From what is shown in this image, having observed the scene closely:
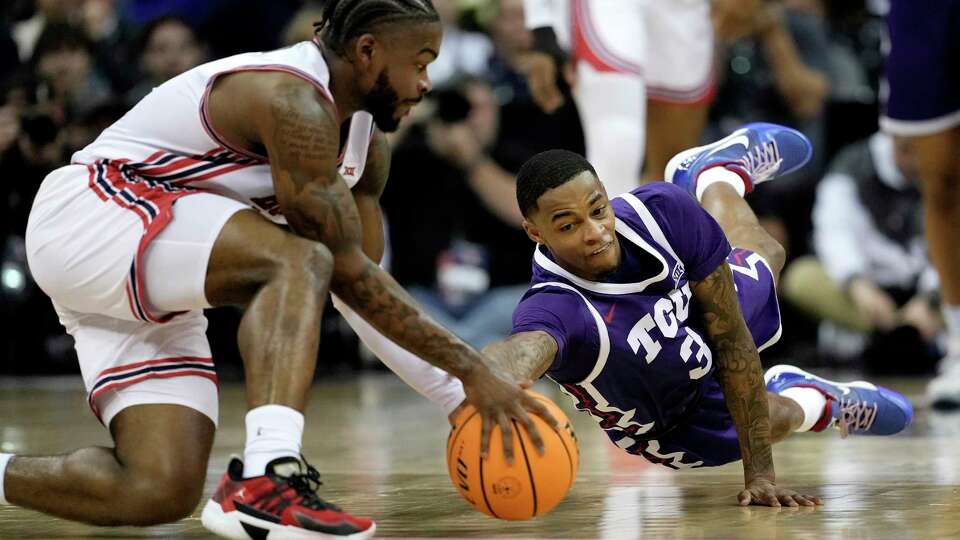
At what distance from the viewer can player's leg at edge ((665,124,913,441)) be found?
494 centimetres

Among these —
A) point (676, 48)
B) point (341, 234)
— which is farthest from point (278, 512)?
point (676, 48)

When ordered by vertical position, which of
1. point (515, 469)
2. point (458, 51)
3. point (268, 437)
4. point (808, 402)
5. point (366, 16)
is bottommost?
point (808, 402)

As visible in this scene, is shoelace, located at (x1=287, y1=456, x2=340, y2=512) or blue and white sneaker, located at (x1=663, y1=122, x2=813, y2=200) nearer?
shoelace, located at (x1=287, y1=456, x2=340, y2=512)

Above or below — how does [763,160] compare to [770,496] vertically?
above

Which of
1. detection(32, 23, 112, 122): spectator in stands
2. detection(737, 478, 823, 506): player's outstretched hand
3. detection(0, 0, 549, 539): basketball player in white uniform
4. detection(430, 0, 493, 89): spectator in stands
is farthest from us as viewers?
detection(430, 0, 493, 89): spectator in stands

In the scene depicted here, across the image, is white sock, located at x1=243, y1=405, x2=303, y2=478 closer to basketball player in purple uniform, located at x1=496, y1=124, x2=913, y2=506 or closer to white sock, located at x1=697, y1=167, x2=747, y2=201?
basketball player in purple uniform, located at x1=496, y1=124, x2=913, y2=506

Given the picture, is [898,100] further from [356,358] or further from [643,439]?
[356,358]

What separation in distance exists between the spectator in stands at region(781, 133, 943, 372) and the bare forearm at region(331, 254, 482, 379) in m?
5.84

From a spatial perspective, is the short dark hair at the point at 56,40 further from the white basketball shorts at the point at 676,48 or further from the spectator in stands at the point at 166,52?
the white basketball shorts at the point at 676,48

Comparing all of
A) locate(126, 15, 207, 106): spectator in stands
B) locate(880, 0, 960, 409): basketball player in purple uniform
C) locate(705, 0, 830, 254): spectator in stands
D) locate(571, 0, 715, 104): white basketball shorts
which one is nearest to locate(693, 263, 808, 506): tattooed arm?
locate(571, 0, 715, 104): white basketball shorts

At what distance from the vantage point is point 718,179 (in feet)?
17.9

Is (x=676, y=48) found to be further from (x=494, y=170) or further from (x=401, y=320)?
(x=401, y=320)

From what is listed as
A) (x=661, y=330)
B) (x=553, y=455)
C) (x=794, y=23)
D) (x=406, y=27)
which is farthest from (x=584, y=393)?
(x=794, y=23)

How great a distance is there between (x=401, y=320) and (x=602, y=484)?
1.34 metres
